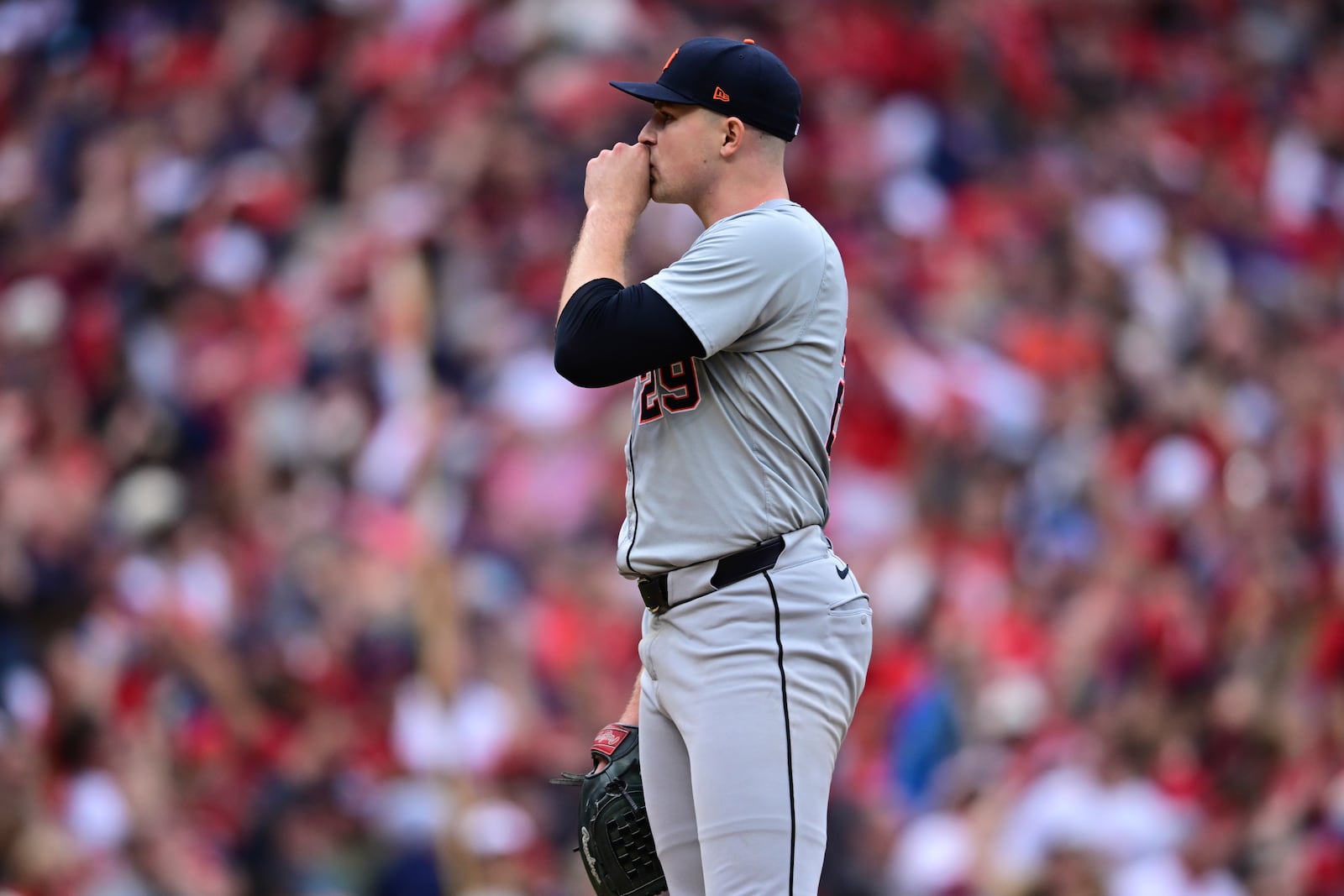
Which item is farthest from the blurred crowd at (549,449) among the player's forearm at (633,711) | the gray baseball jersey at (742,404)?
the gray baseball jersey at (742,404)

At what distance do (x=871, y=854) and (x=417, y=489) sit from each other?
2101 millimetres

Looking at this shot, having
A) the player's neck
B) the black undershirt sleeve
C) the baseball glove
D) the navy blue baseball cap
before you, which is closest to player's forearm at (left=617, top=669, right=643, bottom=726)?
the baseball glove

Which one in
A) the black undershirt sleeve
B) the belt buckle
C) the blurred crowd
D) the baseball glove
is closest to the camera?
the black undershirt sleeve

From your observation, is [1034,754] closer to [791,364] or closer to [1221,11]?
[791,364]

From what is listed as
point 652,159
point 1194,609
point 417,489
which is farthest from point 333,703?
point 652,159

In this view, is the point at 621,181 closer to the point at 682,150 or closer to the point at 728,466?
the point at 682,150

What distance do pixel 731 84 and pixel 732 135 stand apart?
78mm

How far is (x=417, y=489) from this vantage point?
633cm

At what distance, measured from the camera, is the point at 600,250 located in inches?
102

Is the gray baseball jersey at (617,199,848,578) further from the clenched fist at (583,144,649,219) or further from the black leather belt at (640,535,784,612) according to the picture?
the clenched fist at (583,144,649,219)

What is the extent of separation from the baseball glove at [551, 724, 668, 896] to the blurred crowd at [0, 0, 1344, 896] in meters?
2.60

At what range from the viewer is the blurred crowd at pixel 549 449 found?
5.63 meters

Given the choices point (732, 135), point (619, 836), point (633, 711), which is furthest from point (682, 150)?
point (619, 836)

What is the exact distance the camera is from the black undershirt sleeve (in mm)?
2461
